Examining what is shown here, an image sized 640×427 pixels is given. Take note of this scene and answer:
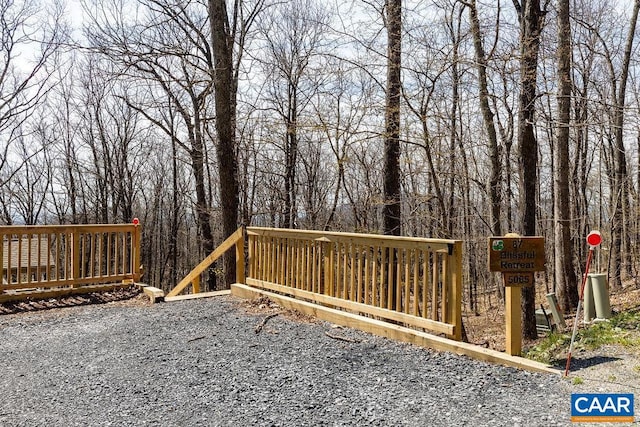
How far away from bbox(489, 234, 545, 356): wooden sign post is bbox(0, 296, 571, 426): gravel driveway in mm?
347

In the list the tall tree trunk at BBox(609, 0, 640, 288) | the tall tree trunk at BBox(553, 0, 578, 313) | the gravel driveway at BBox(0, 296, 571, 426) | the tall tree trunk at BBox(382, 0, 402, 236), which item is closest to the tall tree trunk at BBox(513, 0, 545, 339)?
the tall tree trunk at BBox(382, 0, 402, 236)

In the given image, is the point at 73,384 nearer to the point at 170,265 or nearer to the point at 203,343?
the point at 203,343

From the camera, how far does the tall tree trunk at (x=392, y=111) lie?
8.22 meters

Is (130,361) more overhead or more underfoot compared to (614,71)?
more underfoot

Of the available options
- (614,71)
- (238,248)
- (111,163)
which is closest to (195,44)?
(238,248)

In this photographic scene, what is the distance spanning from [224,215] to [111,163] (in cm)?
1561

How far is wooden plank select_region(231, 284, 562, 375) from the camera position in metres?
3.80

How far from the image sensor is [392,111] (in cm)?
809

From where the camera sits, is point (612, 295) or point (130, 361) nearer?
point (130, 361)

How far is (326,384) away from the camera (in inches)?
143

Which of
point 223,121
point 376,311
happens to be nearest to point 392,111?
point 223,121
